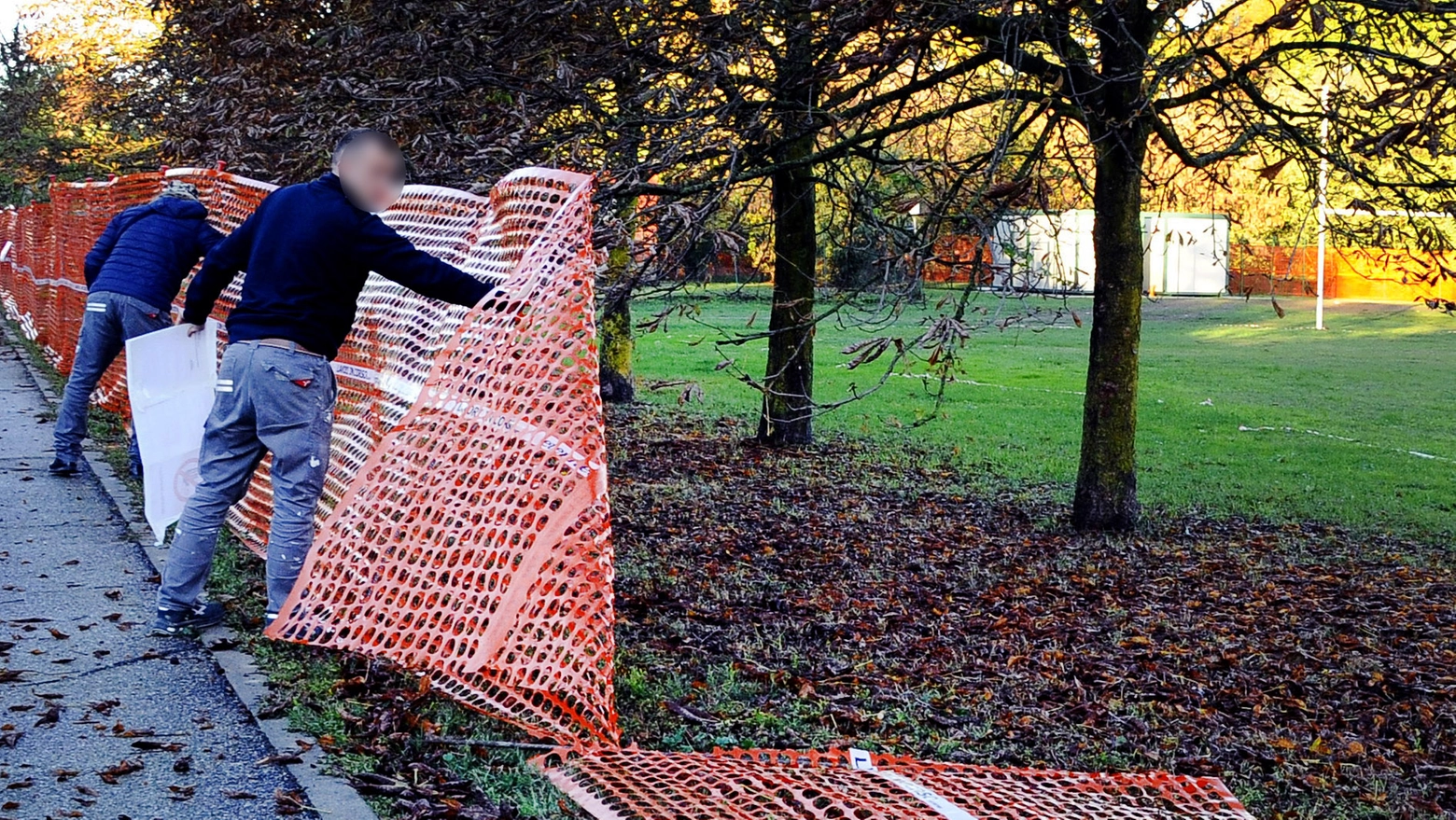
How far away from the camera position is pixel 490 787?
12.3 feet

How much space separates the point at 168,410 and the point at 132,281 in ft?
7.69

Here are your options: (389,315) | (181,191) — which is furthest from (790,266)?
(389,315)

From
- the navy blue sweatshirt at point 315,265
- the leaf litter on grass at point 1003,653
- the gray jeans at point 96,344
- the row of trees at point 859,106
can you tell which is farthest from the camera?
the gray jeans at point 96,344

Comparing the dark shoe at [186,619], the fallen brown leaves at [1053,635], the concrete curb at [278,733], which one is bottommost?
the fallen brown leaves at [1053,635]

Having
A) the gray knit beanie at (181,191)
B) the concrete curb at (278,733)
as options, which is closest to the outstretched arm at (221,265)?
the concrete curb at (278,733)

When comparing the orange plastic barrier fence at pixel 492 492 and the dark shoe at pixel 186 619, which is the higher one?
the orange plastic barrier fence at pixel 492 492

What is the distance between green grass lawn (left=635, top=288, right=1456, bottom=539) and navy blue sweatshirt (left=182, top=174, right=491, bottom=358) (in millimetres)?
2022

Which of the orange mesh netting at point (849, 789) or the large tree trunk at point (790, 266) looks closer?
the orange mesh netting at point (849, 789)

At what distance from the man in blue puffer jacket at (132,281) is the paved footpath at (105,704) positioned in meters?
1.72

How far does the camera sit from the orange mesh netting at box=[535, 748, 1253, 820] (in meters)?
3.69

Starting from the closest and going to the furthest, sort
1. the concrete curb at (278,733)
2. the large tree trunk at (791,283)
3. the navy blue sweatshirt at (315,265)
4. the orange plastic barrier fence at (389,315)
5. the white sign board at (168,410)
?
the concrete curb at (278,733), the navy blue sweatshirt at (315,265), the orange plastic barrier fence at (389,315), the white sign board at (168,410), the large tree trunk at (791,283)

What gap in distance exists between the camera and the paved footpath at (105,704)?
144 inches

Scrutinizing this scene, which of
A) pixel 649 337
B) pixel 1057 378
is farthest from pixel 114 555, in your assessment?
pixel 649 337

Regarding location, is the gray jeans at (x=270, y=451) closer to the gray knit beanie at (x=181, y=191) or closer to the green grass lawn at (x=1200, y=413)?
the green grass lawn at (x=1200, y=413)
